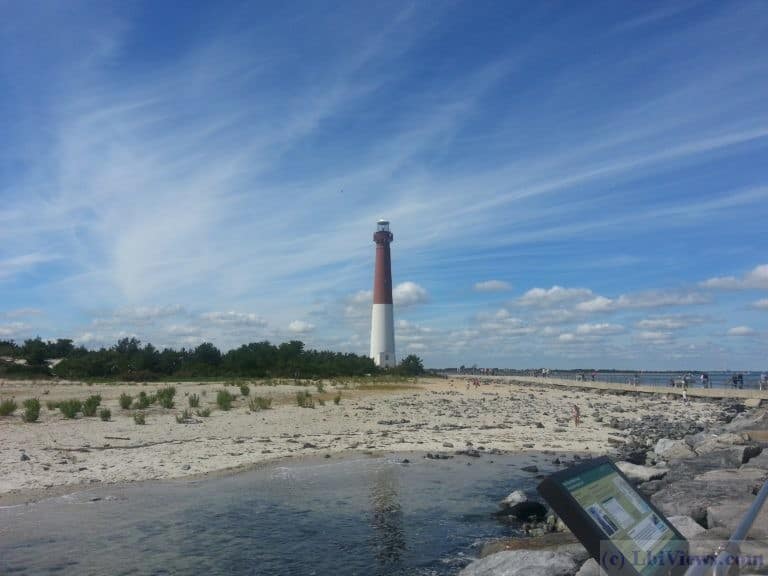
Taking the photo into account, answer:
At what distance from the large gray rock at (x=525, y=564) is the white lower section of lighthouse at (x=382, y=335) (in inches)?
2284

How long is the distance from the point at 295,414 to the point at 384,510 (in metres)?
15.1

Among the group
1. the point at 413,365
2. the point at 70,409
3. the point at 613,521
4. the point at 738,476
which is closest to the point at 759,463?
the point at 738,476

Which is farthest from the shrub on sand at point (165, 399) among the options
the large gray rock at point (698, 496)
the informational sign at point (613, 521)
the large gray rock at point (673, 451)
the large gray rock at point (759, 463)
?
the informational sign at point (613, 521)

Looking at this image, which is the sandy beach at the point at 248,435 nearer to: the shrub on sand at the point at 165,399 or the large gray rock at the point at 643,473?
the shrub on sand at the point at 165,399

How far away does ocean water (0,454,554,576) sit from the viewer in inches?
367

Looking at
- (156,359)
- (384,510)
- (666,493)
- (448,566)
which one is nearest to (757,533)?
(666,493)

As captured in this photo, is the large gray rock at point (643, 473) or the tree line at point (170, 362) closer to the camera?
the large gray rock at point (643, 473)

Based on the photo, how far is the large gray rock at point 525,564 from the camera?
23.4 ft

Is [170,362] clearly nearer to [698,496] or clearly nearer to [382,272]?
[382,272]

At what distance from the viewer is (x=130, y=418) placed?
2373 centimetres

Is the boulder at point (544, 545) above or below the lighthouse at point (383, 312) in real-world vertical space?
below

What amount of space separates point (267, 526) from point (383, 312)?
54592 mm

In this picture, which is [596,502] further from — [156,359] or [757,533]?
[156,359]

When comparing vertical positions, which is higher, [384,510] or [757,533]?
[757,533]
